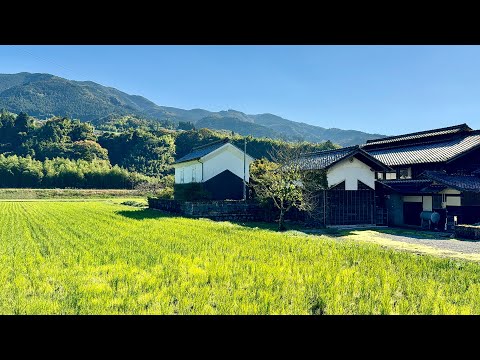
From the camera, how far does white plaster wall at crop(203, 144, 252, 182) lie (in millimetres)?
22781

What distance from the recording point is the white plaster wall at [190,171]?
920 inches

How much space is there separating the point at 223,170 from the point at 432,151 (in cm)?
1235

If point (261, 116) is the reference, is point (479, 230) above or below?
below

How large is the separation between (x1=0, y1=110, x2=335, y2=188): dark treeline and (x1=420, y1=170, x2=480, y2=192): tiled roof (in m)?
29.4

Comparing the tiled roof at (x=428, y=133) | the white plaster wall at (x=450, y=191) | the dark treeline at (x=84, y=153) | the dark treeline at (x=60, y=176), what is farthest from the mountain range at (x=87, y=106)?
the white plaster wall at (x=450, y=191)

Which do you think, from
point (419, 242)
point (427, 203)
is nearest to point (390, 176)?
point (427, 203)

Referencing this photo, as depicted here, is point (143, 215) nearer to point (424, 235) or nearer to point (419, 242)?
point (419, 242)

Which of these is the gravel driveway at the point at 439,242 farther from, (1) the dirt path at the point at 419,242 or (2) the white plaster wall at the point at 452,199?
(2) the white plaster wall at the point at 452,199

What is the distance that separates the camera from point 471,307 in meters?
4.80
